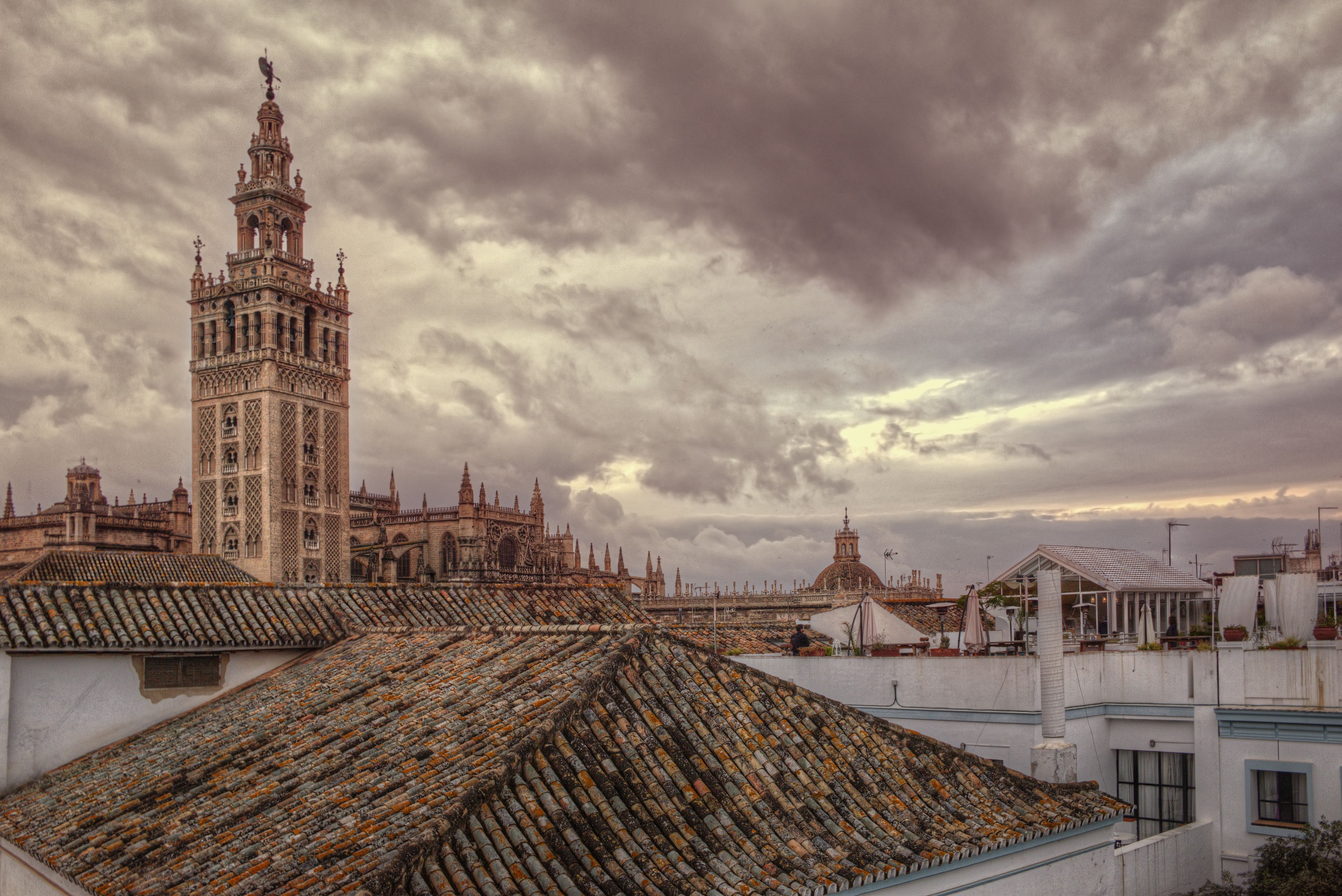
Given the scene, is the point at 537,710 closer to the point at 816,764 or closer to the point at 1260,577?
the point at 816,764

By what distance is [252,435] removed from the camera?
2926 inches

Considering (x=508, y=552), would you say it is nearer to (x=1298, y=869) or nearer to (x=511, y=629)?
(x=511, y=629)

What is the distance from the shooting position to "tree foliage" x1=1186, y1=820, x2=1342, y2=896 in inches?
589

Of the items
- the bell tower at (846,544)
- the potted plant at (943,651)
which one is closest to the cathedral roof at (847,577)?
the bell tower at (846,544)

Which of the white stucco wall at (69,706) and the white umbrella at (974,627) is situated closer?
the white stucco wall at (69,706)

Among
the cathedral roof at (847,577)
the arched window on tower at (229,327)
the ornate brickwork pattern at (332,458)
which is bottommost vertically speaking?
the cathedral roof at (847,577)

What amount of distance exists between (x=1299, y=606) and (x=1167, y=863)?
5903 millimetres

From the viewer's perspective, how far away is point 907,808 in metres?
12.0

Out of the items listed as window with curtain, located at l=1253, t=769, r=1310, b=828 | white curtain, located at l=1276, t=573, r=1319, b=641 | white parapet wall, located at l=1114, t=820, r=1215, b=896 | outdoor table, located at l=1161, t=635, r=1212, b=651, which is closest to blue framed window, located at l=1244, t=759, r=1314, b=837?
window with curtain, located at l=1253, t=769, r=1310, b=828

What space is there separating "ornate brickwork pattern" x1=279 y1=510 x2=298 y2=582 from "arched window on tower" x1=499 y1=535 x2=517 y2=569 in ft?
64.2

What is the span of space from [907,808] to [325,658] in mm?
9952

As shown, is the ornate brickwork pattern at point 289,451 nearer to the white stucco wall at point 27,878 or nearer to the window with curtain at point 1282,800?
the white stucco wall at point 27,878

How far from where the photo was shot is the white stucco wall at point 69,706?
15430 millimetres

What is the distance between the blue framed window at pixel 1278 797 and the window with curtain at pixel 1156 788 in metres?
1.24
